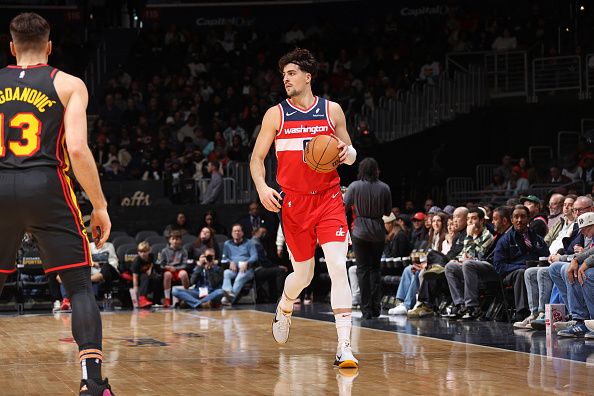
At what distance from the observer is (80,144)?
216 inches

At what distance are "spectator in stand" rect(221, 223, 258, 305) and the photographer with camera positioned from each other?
0.17 meters

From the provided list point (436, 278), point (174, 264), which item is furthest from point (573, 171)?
point (174, 264)

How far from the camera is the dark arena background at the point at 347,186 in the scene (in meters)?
8.15

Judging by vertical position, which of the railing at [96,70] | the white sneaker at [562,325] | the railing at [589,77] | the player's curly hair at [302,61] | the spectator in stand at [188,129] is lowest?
the white sneaker at [562,325]

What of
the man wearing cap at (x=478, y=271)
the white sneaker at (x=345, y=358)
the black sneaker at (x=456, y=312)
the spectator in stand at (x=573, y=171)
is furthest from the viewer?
the spectator in stand at (x=573, y=171)

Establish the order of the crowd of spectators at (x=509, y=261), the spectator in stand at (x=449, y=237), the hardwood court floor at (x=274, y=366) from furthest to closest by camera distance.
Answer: the spectator in stand at (x=449, y=237) < the crowd of spectators at (x=509, y=261) < the hardwood court floor at (x=274, y=366)

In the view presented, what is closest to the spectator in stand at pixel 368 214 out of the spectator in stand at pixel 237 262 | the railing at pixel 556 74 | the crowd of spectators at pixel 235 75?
the spectator in stand at pixel 237 262

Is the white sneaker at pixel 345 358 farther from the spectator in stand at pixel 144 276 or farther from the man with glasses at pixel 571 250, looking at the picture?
the spectator in stand at pixel 144 276

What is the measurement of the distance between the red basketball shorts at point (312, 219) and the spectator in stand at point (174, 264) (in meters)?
8.70

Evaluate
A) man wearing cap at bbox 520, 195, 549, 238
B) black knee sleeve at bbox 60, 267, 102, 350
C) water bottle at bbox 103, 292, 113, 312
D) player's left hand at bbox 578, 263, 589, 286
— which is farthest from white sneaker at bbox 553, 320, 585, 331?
water bottle at bbox 103, 292, 113, 312

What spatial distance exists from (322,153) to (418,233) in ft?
24.7

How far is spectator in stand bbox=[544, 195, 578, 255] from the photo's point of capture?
1120cm

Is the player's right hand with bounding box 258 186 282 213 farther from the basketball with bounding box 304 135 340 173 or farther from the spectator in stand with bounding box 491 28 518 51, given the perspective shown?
the spectator in stand with bounding box 491 28 518 51

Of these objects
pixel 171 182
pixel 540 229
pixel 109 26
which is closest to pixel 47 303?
pixel 171 182
